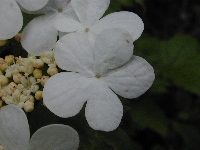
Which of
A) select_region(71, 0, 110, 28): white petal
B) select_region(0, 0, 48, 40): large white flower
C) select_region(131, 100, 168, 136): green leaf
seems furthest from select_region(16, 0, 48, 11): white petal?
select_region(131, 100, 168, 136): green leaf

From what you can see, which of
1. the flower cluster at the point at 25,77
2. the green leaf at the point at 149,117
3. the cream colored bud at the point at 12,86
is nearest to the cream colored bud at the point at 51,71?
the flower cluster at the point at 25,77

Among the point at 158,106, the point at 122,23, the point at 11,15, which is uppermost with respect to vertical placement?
the point at 11,15

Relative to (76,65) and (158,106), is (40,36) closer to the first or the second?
(76,65)

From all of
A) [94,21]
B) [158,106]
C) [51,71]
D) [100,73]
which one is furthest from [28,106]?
[158,106]

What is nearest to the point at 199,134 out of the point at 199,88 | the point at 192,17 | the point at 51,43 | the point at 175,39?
the point at 199,88

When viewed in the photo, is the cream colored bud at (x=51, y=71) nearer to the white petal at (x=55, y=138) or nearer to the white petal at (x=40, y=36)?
the white petal at (x=40, y=36)

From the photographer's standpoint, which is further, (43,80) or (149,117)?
(149,117)

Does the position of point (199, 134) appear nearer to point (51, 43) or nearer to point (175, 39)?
point (175, 39)
